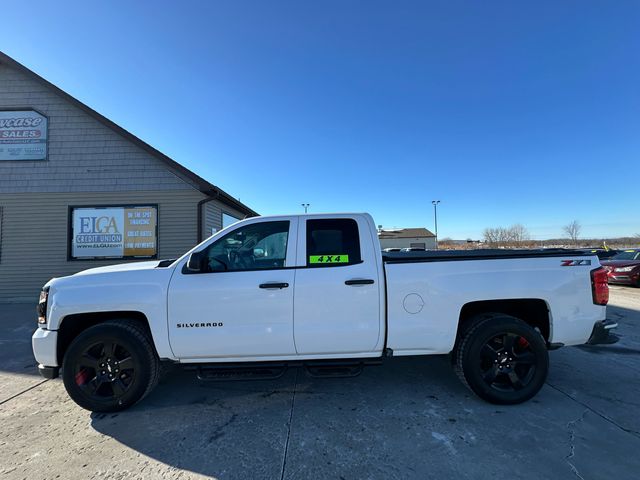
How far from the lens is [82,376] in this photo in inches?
129

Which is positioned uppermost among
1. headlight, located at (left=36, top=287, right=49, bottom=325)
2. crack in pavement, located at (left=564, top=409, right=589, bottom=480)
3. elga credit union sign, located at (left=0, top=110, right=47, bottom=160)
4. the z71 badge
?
elga credit union sign, located at (left=0, top=110, right=47, bottom=160)

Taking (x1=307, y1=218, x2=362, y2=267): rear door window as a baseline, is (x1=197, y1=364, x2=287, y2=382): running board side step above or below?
below

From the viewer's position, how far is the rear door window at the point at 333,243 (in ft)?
11.1

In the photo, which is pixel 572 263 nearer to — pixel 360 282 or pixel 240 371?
Result: pixel 360 282

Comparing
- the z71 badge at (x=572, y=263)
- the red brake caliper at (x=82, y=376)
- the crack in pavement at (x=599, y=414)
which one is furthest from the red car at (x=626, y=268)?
the red brake caliper at (x=82, y=376)

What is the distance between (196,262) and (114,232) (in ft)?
24.8

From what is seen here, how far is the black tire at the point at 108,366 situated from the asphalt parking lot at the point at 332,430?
180 mm

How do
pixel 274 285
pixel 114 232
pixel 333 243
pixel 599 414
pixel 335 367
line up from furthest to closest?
pixel 114 232 → pixel 333 243 → pixel 335 367 → pixel 274 285 → pixel 599 414

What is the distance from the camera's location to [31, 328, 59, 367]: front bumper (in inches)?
128

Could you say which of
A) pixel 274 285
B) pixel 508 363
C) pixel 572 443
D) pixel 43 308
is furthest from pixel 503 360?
pixel 43 308

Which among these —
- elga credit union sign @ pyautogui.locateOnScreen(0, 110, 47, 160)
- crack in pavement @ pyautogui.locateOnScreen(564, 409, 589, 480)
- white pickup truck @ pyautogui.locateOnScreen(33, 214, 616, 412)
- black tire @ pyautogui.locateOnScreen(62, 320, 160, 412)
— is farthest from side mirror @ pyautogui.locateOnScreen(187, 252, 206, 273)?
elga credit union sign @ pyautogui.locateOnScreen(0, 110, 47, 160)

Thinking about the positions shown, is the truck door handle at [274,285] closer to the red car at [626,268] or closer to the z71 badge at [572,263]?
the z71 badge at [572,263]

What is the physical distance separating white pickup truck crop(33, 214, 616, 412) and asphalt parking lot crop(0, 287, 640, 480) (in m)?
0.35

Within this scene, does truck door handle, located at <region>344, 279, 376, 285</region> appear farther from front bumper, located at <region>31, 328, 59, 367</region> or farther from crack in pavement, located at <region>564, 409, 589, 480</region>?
front bumper, located at <region>31, 328, 59, 367</region>
